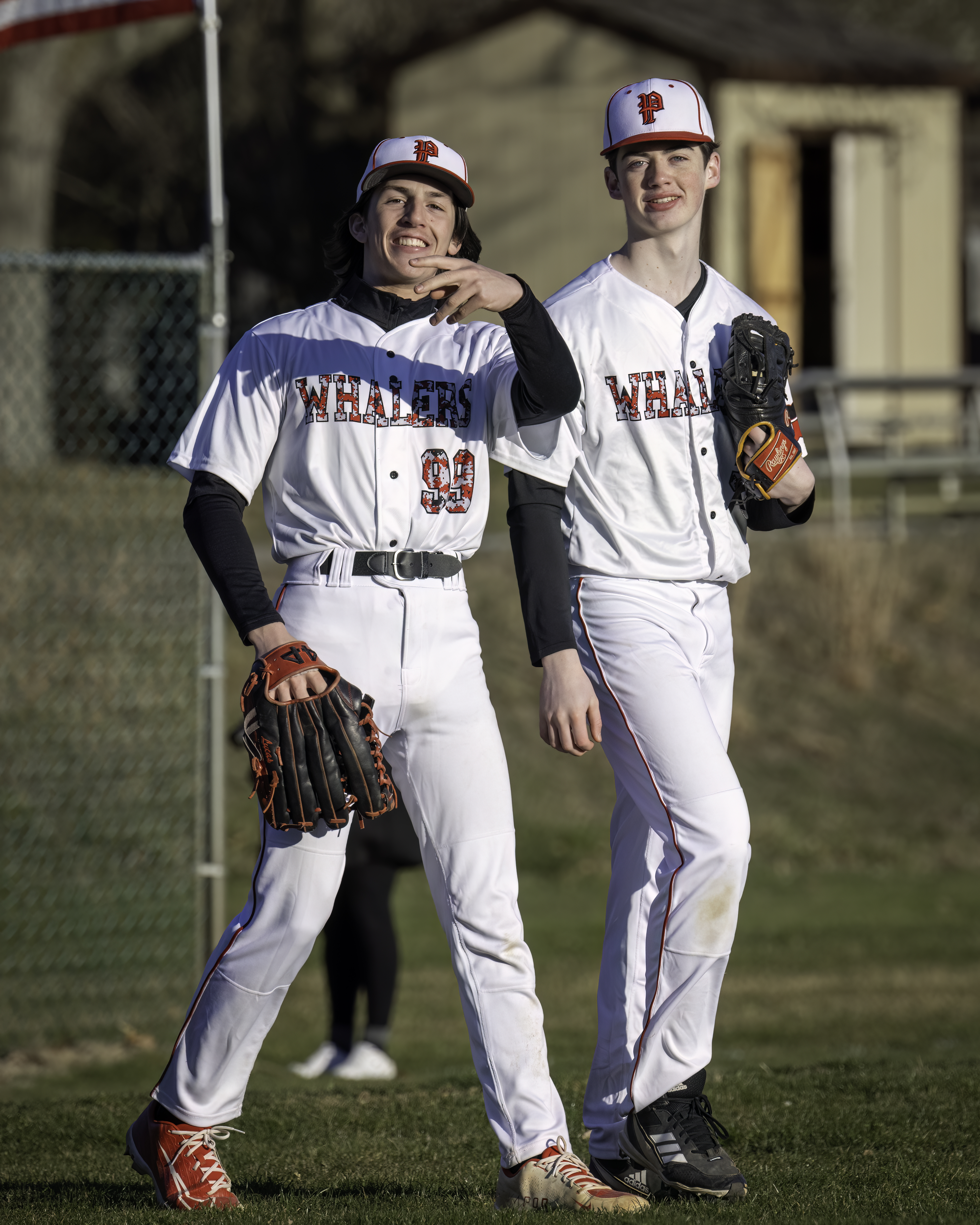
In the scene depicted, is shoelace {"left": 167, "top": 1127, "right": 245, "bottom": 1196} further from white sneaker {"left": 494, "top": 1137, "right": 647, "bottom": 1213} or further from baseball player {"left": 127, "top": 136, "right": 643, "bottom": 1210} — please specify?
white sneaker {"left": 494, "top": 1137, "right": 647, "bottom": 1213}

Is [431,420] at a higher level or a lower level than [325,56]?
lower

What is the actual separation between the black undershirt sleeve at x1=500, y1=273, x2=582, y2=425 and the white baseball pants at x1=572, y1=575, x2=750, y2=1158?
0.49 metres

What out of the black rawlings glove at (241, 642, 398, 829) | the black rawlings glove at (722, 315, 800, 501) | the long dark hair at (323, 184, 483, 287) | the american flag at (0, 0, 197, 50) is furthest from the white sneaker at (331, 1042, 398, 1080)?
the american flag at (0, 0, 197, 50)

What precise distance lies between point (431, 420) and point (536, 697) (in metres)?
7.94

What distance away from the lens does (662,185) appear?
12.7 ft

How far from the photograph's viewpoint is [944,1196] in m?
3.62

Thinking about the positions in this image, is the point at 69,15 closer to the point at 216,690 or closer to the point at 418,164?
the point at 216,690

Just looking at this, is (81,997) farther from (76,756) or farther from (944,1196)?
(944,1196)

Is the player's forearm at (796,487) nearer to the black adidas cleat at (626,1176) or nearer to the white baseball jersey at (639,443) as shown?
the white baseball jersey at (639,443)

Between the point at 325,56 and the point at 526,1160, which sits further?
the point at 325,56

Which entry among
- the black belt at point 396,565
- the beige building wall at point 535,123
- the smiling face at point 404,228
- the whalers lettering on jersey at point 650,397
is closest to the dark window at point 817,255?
the beige building wall at point 535,123

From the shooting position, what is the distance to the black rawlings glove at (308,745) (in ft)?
11.3

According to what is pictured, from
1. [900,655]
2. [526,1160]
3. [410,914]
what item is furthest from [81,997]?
[900,655]

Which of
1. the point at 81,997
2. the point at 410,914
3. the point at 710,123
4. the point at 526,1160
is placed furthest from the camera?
the point at 410,914
